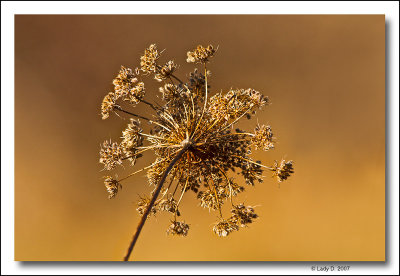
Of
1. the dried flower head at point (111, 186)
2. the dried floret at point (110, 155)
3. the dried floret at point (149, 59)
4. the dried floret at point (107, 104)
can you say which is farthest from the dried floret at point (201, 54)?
the dried flower head at point (111, 186)

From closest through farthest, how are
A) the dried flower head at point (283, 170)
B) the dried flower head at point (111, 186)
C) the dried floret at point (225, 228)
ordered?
the dried flower head at point (283, 170), the dried floret at point (225, 228), the dried flower head at point (111, 186)

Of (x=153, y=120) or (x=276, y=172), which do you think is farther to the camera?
(x=153, y=120)

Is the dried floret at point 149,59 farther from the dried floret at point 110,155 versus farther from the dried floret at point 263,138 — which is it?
the dried floret at point 263,138

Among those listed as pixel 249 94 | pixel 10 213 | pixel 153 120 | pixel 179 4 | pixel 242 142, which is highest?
pixel 179 4

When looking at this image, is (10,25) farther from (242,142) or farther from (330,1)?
(330,1)

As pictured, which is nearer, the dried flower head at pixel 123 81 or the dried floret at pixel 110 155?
the dried floret at pixel 110 155

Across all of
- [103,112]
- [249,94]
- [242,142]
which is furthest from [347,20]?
[103,112]

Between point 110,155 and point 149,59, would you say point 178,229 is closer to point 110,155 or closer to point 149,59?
point 110,155

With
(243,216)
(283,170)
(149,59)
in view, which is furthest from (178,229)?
(149,59)
